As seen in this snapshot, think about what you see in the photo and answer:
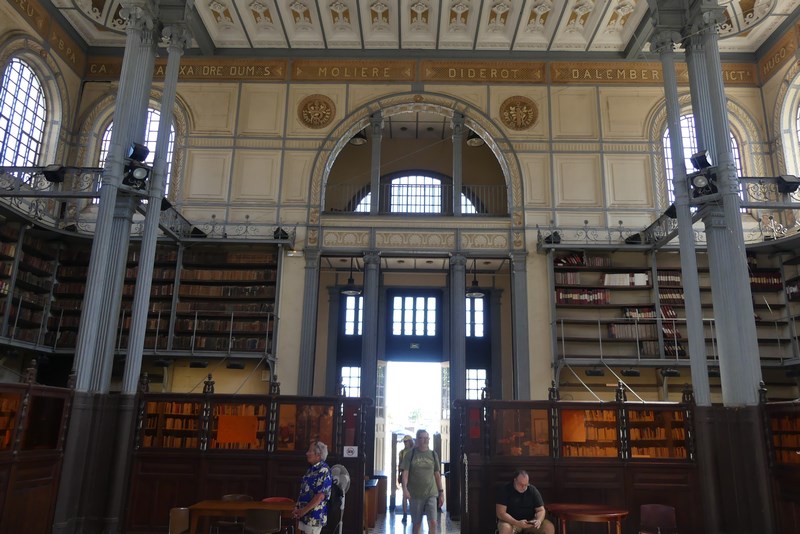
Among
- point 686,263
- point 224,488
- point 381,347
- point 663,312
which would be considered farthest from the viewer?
point 381,347

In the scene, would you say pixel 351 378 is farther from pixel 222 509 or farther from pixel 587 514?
pixel 587 514

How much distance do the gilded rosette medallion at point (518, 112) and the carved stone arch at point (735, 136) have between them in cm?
228

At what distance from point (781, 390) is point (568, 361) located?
373 cm

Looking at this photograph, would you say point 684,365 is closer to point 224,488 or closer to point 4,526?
point 224,488

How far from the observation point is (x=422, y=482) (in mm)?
5719

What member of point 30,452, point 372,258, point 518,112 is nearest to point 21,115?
point 372,258

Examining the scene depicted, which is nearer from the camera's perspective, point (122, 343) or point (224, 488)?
point (224, 488)

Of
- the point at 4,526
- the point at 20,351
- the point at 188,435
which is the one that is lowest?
the point at 4,526

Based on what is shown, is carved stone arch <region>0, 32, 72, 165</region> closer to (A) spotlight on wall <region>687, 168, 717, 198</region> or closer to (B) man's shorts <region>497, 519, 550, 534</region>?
(B) man's shorts <region>497, 519, 550, 534</region>

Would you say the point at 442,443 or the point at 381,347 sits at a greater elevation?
the point at 381,347

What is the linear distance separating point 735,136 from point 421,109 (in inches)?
245

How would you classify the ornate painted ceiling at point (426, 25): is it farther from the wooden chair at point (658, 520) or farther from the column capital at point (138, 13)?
the wooden chair at point (658, 520)

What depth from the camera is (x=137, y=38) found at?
8.07m

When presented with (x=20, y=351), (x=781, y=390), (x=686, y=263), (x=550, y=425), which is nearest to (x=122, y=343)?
(x=20, y=351)
